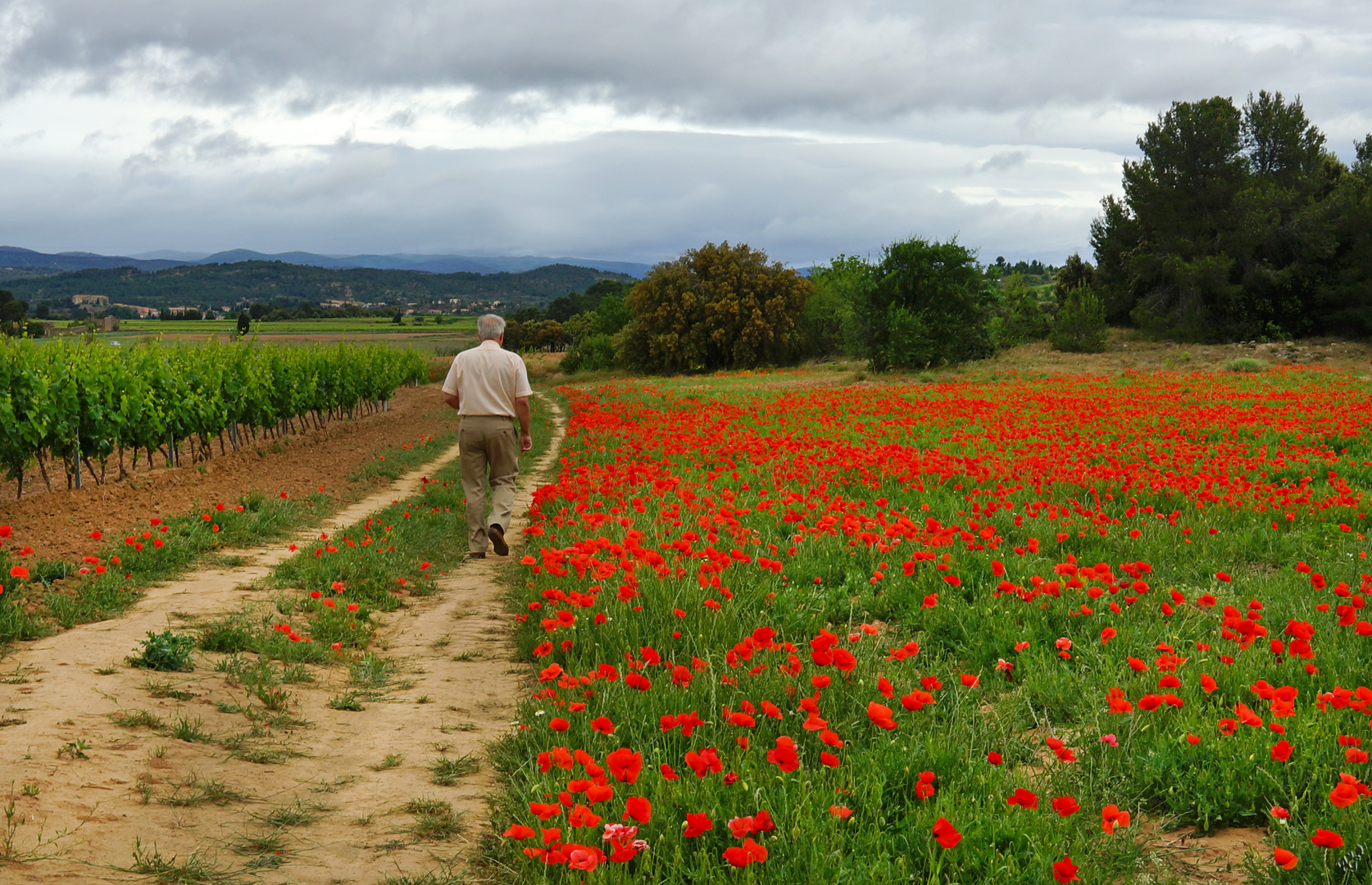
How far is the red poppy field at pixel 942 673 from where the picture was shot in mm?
2615

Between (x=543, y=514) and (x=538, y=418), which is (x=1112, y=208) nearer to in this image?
(x=538, y=418)

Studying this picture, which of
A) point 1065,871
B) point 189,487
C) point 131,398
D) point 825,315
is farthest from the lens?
point 825,315

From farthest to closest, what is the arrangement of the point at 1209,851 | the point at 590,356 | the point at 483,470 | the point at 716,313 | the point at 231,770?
the point at 590,356
the point at 716,313
the point at 483,470
the point at 231,770
the point at 1209,851

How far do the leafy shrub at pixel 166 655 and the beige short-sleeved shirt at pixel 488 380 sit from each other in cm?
381

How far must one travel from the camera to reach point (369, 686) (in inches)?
190

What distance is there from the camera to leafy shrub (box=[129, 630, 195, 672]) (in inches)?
178

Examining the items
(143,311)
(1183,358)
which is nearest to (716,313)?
(1183,358)

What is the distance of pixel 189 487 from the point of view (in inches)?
433

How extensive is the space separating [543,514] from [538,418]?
16.3 m

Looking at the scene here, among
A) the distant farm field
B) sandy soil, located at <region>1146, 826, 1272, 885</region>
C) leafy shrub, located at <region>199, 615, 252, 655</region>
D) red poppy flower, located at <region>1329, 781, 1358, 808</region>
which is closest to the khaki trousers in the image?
leafy shrub, located at <region>199, 615, 252, 655</region>

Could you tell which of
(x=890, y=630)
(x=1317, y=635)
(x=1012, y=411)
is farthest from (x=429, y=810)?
(x=1012, y=411)

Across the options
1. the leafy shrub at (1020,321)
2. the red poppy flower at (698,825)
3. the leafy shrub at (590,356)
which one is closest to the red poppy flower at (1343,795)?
the red poppy flower at (698,825)

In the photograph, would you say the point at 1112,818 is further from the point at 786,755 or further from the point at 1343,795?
the point at 786,755

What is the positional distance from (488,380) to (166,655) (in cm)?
411
